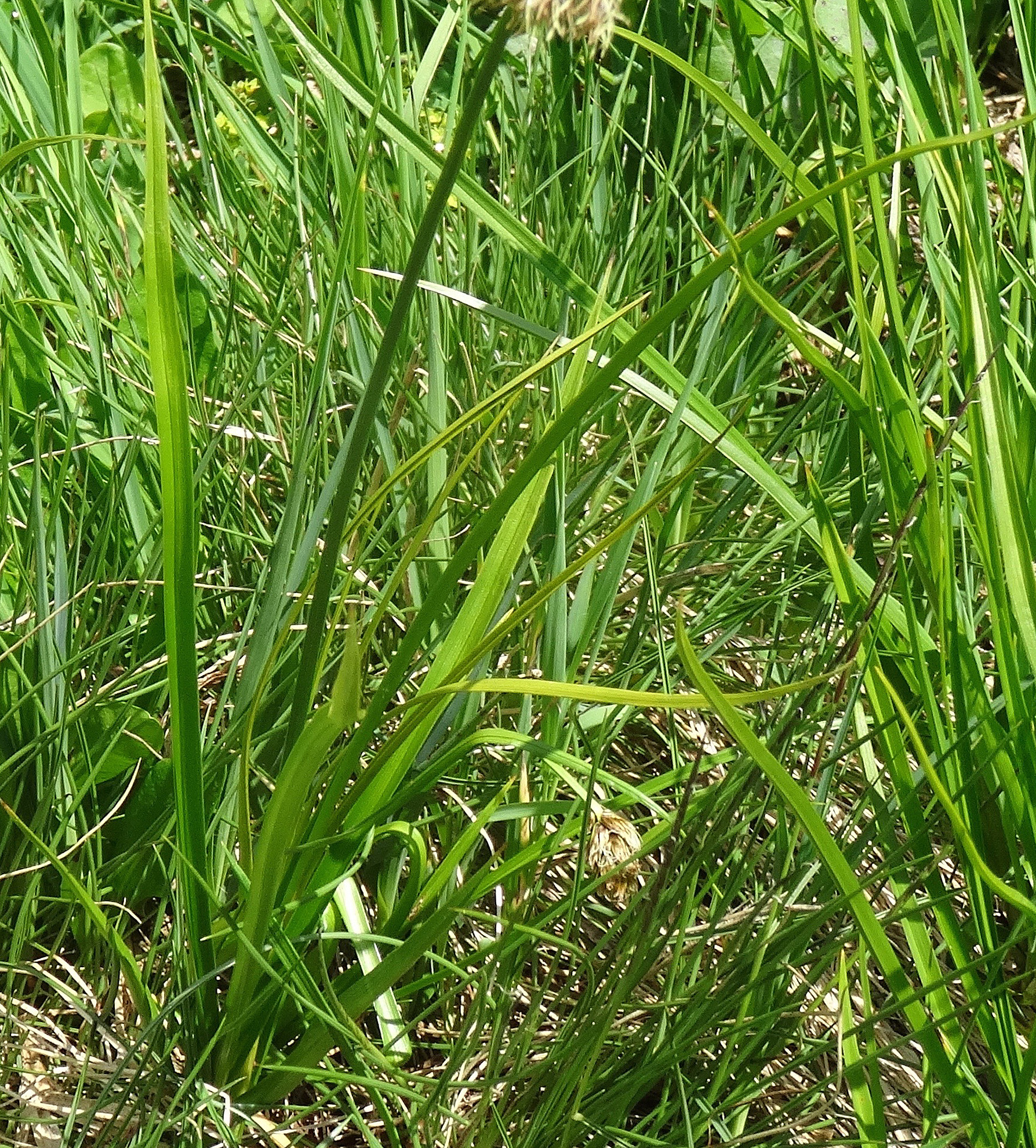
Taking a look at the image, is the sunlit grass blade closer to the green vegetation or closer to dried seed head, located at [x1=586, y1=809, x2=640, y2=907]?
the green vegetation

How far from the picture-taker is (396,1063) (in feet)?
2.82

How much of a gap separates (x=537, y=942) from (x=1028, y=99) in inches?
34.3

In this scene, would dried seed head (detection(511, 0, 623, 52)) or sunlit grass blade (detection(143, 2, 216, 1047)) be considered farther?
sunlit grass blade (detection(143, 2, 216, 1047))

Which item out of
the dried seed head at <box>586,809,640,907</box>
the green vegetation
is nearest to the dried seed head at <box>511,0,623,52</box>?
the green vegetation

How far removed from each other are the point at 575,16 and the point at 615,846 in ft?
1.88

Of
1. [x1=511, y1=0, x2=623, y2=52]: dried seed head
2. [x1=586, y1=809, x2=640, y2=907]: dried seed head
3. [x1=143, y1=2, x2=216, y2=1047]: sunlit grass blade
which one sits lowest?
[x1=586, y1=809, x2=640, y2=907]: dried seed head

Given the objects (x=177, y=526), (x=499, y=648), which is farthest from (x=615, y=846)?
(x=177, y=526)

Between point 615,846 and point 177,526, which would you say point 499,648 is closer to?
point 615,846

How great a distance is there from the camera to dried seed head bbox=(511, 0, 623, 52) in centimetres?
48

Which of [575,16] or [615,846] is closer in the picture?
[575,16]

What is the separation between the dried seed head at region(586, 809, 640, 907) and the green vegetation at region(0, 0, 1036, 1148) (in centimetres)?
1

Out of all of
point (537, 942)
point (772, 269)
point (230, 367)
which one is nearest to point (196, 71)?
point (230, 367)

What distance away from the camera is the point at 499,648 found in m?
1.08

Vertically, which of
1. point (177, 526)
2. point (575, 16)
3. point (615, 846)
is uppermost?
point (575, 16)
